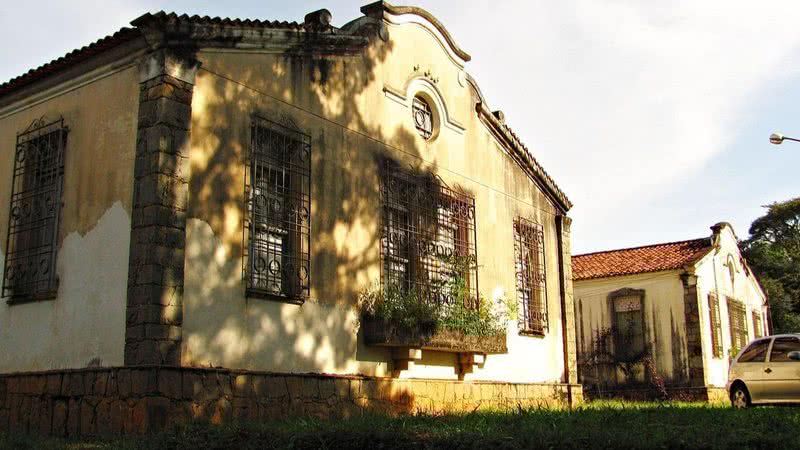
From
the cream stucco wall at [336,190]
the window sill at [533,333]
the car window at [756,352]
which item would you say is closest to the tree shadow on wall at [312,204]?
the cream stucco wall at [336,190]

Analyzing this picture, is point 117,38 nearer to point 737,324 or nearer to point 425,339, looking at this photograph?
point 425,339

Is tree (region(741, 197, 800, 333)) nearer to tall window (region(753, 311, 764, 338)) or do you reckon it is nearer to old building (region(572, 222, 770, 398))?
tall window (region(753, 311, 764, 338))

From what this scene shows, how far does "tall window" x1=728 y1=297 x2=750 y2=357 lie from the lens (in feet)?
89.4

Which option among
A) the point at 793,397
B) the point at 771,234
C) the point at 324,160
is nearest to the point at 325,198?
the point at 324,160

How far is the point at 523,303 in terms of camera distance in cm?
1652

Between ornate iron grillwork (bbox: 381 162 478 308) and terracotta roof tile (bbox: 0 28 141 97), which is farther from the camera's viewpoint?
ornate iron grillwork (bbox: 381 162 478 308)

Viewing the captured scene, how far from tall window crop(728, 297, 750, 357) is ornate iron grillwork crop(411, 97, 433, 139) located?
54.1 ft

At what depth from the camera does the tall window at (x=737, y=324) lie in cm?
2723

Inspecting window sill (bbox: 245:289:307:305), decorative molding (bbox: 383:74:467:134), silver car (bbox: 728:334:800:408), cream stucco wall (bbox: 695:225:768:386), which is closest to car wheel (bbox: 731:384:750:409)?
silver car (bbox: 728:334:800:408)

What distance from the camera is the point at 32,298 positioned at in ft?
35.4

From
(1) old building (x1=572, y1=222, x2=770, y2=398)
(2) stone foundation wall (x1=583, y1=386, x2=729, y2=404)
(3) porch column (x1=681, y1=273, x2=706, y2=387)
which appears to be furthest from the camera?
(1) old building (x1=572, y1=222, x2=770, y2=398)

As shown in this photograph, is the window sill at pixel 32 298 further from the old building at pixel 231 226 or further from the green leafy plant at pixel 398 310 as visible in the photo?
the green leafy plant at pixel 398 310

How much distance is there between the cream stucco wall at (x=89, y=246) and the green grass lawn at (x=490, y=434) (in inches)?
52.4

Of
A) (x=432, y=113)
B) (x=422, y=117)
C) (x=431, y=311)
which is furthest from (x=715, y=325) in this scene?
(x=431, y=311)
